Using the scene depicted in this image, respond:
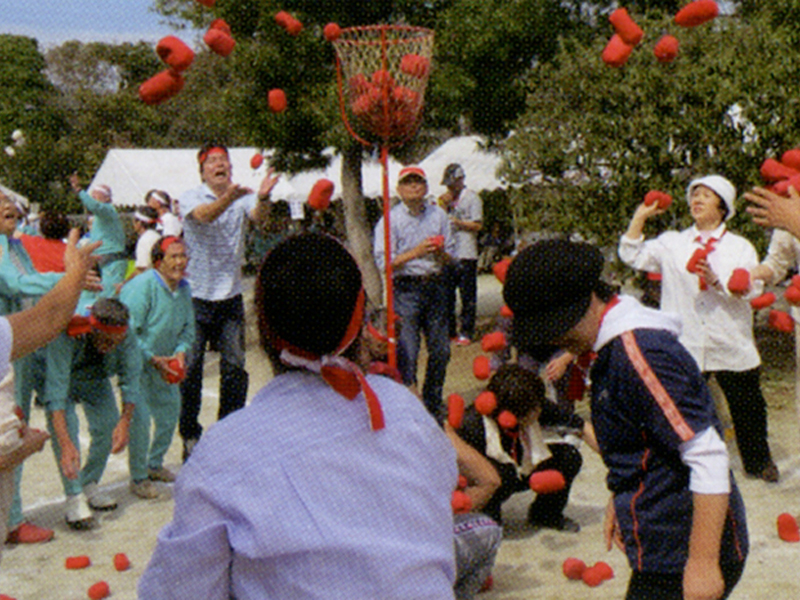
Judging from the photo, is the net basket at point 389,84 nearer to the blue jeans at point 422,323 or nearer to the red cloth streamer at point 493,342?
the blue jeans at point 422,323

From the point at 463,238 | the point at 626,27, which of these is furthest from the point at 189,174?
the point at 626,27

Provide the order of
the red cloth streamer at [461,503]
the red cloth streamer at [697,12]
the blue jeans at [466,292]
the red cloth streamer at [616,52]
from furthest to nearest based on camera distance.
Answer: the blue jeans at [466,292], the red cloth streamer at [616,52], the red cloth streamer at [697,12], the red cloth streamer at [461,503]

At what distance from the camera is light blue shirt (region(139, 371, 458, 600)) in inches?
74.7

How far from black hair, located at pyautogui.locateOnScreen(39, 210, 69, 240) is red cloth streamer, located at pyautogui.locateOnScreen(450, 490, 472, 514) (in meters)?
3.40

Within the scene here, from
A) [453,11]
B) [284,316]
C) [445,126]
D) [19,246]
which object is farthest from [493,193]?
[284,316]

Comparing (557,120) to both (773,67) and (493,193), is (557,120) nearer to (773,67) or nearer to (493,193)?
(773,67)

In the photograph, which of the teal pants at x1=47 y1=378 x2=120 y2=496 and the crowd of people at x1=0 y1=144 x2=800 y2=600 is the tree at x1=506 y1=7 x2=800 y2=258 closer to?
the crowd of people at x1=0 y1=144 x2=800 y2=600

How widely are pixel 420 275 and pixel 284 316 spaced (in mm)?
4829

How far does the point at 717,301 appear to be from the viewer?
5.65 metres

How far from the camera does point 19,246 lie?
5.20 meters

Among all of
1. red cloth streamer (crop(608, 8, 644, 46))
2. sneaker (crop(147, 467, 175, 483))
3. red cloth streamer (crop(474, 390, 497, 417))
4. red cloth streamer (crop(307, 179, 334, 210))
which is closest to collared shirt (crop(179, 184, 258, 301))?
red cloth streamer (crop(307, 179, 334, 210))

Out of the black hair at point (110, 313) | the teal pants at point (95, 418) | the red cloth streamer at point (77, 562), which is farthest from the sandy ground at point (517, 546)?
the black hair at point (110, 313)

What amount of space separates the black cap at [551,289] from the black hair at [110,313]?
10.3 feet

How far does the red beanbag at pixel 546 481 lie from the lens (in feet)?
16.1
